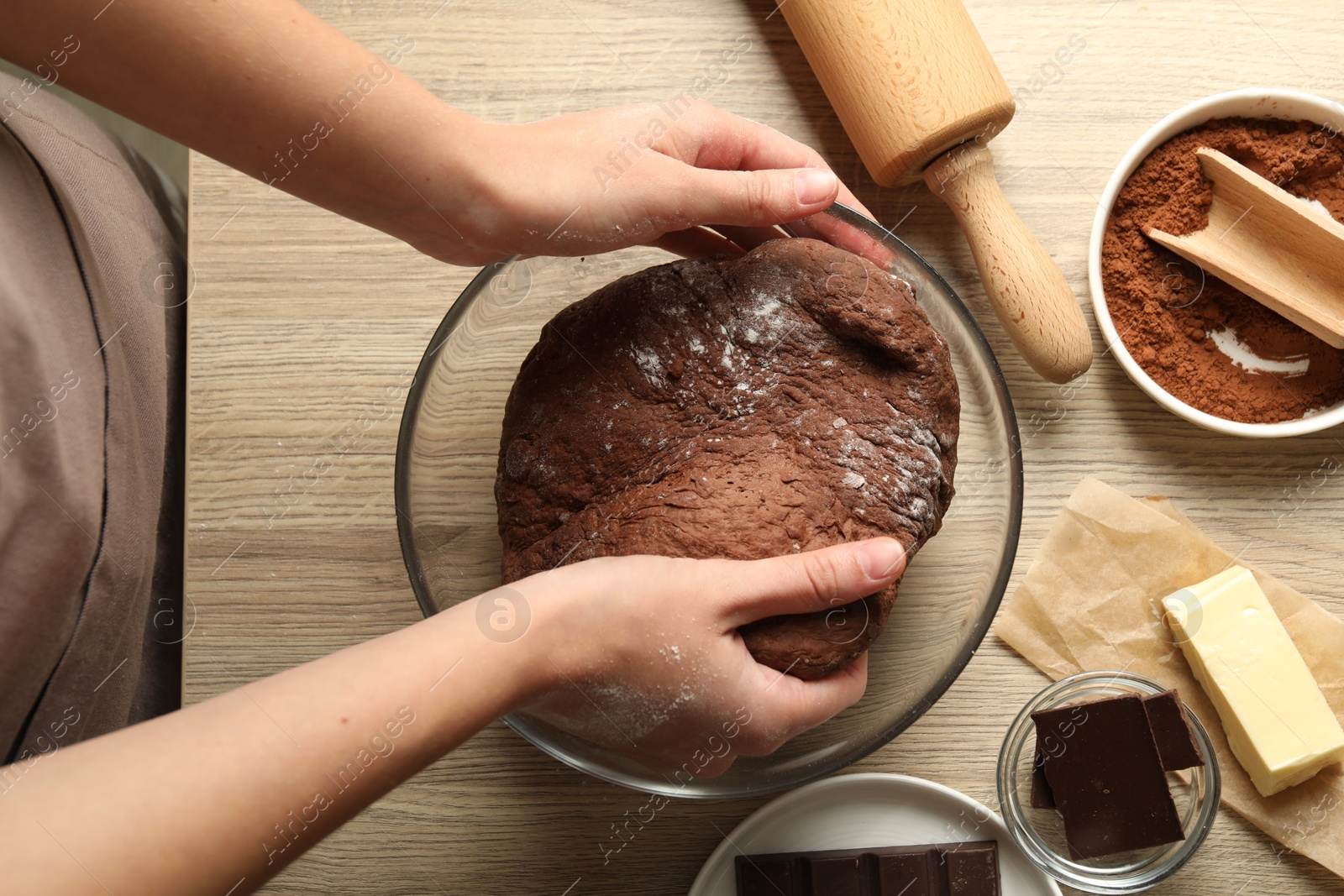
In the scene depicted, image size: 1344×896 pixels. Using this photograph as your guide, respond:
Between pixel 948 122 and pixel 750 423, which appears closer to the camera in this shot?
pixel 750 423

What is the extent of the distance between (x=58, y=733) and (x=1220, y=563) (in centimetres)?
174

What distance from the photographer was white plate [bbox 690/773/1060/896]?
1.32 meters

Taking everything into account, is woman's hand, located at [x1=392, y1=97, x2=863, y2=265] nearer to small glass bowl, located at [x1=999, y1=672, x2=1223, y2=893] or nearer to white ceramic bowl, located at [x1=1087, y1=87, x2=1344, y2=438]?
white ceramic bowl, located at [x1=1087, y1=87, x2=1344, y2=438]

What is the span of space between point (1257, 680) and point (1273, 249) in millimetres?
657

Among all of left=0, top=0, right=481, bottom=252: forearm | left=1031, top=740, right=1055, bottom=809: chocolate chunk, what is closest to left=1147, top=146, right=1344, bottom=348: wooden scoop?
left=1031, top=740, right=1055, bottom=809: chocolate chunk

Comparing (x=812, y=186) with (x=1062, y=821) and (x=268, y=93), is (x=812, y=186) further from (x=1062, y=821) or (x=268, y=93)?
(x=1062, y=821)

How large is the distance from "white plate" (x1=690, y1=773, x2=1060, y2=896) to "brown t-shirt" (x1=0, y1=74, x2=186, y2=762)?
938 mm

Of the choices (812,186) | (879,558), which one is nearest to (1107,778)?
(879,558)

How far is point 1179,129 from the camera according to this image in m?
1.35

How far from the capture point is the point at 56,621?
1.14 m

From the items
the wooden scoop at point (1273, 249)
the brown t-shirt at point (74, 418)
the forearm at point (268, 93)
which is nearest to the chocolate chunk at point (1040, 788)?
the wooden scoop at point (1273, 249)

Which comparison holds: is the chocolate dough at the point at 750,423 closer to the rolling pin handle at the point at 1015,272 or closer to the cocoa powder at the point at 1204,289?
the rolling pin handle at the point at 1015,272

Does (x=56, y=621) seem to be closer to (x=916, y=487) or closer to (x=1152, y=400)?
(x=916, y=487)

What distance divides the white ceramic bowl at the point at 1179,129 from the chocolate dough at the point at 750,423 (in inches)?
14.4
